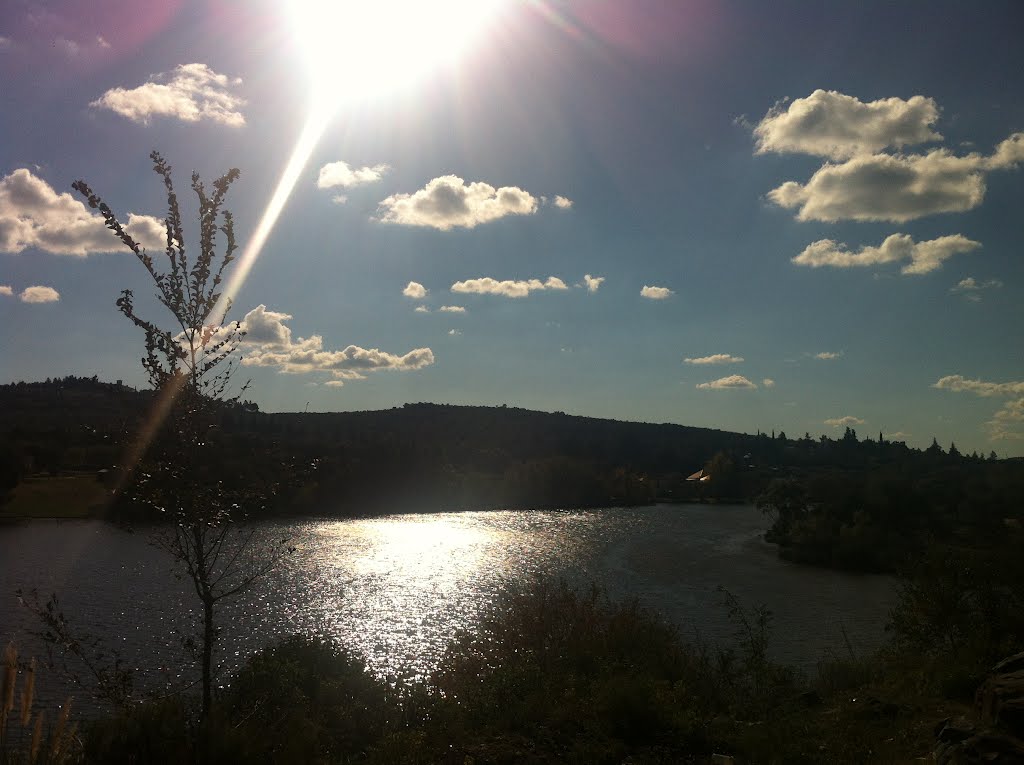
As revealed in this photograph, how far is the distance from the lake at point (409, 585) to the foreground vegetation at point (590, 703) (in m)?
4.85

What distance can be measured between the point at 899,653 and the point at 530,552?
41018mm

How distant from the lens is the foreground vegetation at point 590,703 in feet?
30.6

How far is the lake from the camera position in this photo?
30.2 metres

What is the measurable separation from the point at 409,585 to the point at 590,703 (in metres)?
32.9

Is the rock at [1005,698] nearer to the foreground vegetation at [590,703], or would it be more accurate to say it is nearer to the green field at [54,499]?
the foreground vegetation at [590,703]

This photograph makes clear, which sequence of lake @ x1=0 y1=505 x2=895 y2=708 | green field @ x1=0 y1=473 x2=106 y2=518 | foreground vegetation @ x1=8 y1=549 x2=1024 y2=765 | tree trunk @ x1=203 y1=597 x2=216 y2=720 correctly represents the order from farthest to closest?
green field @ x1=0 y1=473 x2=106 y2=518
lake @ x1=0 y1=505 x2=895 y2=708
foreground vegetation @ x1=8 y1=549 x2=1024 y2=765
tree trunk @ x1=203 y1=597 x2=216 y2=720

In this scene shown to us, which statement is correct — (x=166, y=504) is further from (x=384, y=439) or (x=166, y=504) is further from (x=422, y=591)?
(x=384, y=439)

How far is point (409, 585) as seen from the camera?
43.9m

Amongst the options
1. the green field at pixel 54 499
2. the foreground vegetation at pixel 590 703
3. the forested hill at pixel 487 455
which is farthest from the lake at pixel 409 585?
the forested hill at pixel 487 455

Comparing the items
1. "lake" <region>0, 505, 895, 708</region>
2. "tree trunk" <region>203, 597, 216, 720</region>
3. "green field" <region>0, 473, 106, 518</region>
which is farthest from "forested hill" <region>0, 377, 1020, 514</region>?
"tree trunk" <region>203, 597, 216, 720</region>

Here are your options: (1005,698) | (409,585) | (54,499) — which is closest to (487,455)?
(54,499)

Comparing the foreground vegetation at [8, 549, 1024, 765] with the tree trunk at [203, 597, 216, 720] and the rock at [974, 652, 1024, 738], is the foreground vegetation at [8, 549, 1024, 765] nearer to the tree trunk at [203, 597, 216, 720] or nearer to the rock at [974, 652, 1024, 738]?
the tree trunk at [203, 597, 216, 720]

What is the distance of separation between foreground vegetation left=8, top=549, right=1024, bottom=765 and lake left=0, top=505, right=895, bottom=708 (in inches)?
191

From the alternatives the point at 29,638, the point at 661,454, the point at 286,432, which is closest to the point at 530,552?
the point at 29,638
